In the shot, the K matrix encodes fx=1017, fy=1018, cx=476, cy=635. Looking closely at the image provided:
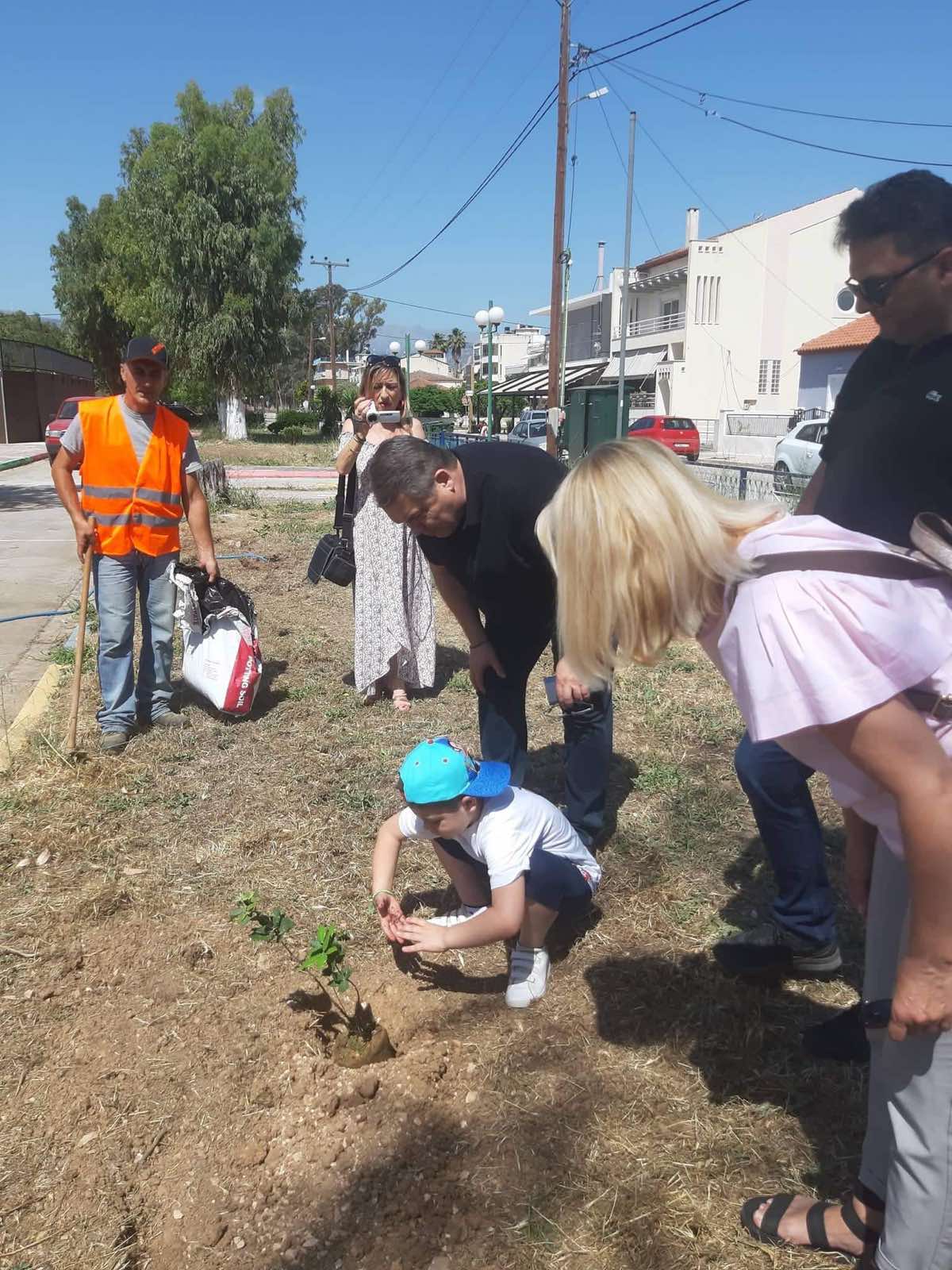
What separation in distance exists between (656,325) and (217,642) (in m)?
46.8

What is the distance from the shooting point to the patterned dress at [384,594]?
5.20 m

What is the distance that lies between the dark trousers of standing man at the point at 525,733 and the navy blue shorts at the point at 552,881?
0.50 metres

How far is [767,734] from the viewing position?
144 cm

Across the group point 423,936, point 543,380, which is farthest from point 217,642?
point 543,380

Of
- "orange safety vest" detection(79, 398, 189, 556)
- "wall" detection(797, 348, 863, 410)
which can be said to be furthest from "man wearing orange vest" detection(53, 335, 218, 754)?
"wall" detection(797, 348, 863, 410)

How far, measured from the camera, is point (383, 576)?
523 cm

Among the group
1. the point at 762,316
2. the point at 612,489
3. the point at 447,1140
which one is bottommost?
the point at 447,1140

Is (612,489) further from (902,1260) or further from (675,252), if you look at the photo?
(675,252)

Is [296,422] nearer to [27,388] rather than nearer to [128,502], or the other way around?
[27,388]

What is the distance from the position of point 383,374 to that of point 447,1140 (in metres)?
3.68

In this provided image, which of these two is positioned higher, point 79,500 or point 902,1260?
point 79,500

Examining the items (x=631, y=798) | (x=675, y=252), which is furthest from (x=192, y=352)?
(x=631, y=798)

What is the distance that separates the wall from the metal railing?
8.14 meters

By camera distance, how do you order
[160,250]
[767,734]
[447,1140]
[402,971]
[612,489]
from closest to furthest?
[767,734]
[612,489]
[447,1140]
[402,971]
[160,250]
